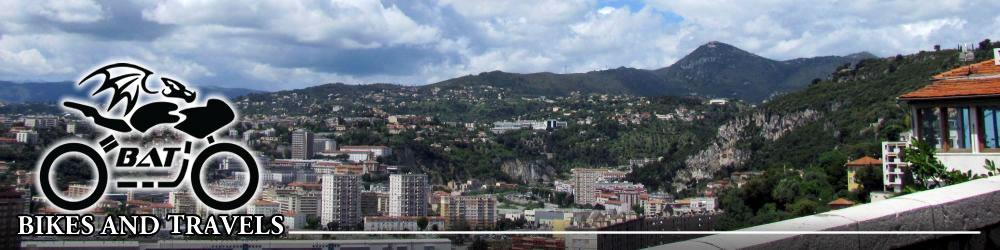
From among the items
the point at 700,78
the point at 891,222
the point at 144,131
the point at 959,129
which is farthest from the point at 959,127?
the point at 700,78

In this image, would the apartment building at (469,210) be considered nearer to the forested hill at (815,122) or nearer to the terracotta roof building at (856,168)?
the forested hill at (815,122)

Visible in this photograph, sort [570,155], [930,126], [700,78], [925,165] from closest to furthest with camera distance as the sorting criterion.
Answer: [925,165] → [930,126] → [570,155] → [700,78]

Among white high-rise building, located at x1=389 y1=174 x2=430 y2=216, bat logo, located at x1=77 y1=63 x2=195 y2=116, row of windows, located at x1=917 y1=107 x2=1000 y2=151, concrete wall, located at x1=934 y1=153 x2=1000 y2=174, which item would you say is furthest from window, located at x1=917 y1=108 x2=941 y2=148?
white high-rise building, located at x1=389 y1=174 x2=430 y2=216

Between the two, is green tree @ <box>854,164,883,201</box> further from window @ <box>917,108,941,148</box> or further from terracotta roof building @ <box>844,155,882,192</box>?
window @ <box>917,108,941,148</box>

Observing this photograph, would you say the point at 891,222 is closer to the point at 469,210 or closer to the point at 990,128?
the point at 990,128

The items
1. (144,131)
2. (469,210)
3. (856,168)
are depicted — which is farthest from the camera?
(469,210)

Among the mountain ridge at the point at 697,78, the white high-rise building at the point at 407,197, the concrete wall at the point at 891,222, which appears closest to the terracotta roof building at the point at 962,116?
the concrete wall at the point at 891,222
